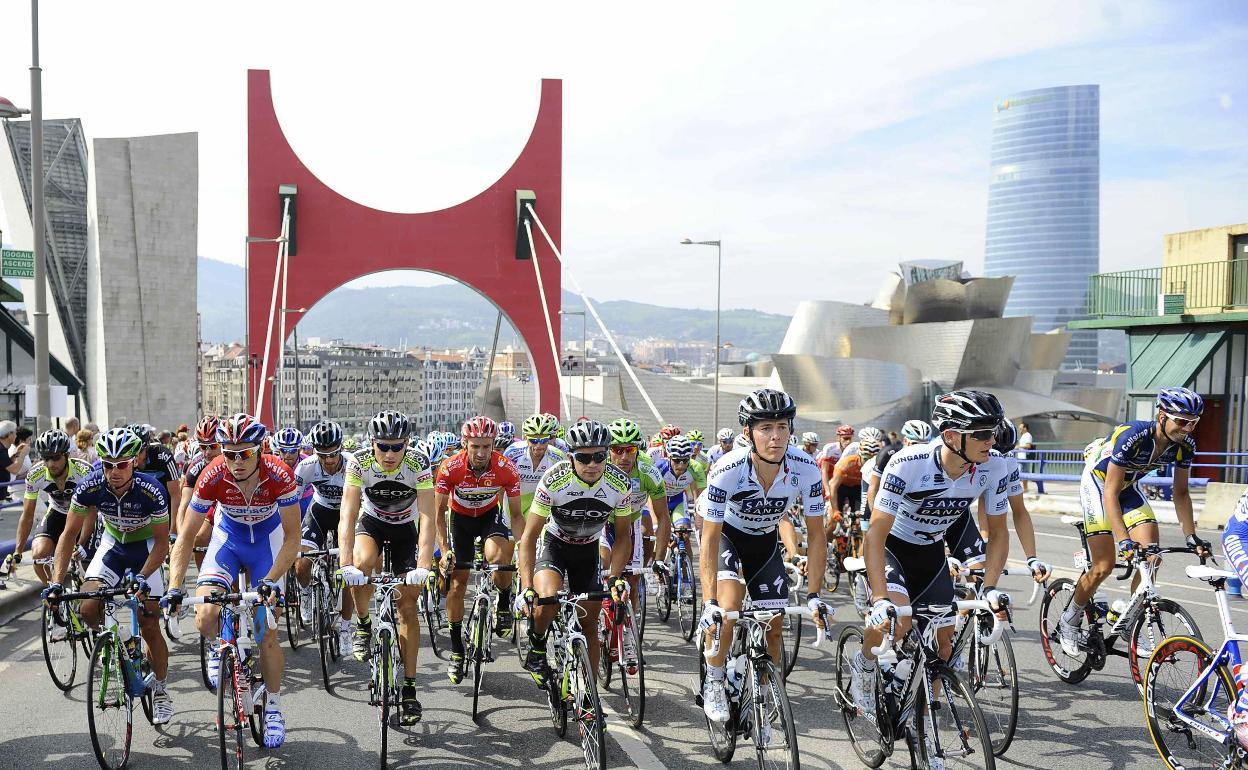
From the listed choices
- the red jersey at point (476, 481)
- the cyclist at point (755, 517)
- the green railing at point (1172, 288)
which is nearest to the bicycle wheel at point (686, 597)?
the red jersey at point (476, 481)

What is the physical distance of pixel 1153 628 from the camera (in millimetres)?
6238

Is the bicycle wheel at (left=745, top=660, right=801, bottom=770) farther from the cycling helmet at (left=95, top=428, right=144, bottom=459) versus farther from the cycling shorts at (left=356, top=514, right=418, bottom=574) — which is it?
the cycling helmet at (left=95, top=428, right=144, bottom=459)

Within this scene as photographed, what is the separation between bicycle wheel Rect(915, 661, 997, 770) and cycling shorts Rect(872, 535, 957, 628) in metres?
0.78

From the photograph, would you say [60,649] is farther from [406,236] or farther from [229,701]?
Result: [406,236]

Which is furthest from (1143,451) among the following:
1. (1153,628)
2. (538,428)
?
(538,428)

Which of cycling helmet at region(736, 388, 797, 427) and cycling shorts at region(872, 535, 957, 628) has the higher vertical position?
cycling helmet at region(736, 388, 797, 427)

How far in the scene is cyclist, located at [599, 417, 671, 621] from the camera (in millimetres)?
6949

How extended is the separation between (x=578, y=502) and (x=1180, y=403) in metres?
3.89

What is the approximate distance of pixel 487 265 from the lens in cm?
4650

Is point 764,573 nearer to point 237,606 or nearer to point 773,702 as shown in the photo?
point 773,702

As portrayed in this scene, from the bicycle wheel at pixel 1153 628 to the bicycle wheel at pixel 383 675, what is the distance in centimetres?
440

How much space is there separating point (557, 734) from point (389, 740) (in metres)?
1.01

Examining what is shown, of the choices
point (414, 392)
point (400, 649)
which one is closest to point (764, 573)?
point (400, 649)

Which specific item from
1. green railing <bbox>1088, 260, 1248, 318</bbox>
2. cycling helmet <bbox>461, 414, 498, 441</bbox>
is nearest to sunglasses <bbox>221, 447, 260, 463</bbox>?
cycling helmet <bbox>461, 414, 498, 441</bbox>
